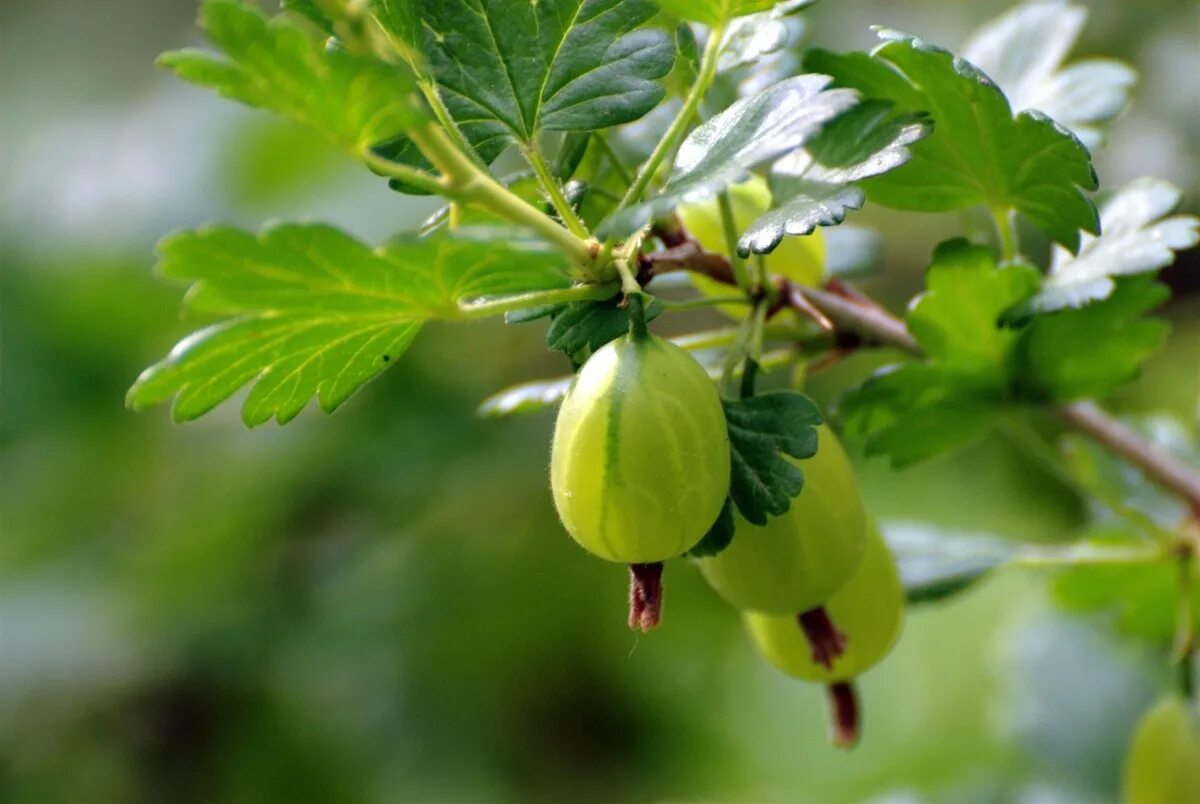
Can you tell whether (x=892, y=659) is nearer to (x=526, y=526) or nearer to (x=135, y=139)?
(x=526, y=526)

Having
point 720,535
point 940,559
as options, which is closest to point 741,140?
point 720,535

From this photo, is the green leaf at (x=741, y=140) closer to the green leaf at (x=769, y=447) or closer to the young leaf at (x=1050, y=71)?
the green leaf at (x=769, y=447)

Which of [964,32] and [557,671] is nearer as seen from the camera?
[964,32]

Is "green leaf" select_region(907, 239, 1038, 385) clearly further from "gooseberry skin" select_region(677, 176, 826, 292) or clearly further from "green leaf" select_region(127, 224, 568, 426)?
"green leaf" select_region(127, 224, 568, 426)

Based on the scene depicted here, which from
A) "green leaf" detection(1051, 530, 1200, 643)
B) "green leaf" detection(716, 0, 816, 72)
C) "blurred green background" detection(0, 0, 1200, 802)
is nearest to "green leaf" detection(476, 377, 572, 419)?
"green leaf" detection(716, 0, 816, 72)

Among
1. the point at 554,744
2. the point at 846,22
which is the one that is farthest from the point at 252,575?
the point at 846,22

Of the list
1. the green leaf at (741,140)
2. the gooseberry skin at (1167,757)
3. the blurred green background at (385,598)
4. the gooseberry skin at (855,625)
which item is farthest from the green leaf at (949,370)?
the blurred green background at (385,598)
